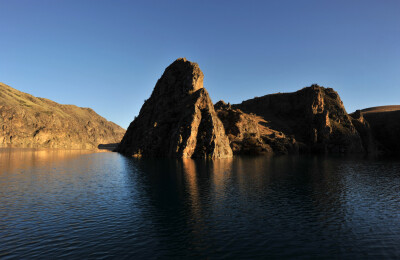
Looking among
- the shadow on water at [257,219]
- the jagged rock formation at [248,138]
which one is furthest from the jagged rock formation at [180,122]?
the shadow on water at [257,219]

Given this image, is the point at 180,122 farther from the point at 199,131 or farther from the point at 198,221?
Result: the point at 198,221

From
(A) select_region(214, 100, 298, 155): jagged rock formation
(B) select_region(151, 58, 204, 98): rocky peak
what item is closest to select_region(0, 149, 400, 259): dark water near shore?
(B) select_region(151, 58, 204, 98): rocky peak

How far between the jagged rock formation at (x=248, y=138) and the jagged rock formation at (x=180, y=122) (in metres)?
27.0

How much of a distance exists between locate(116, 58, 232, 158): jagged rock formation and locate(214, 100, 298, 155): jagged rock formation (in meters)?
27.0

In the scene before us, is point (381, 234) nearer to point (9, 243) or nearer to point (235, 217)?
point (235, 217)

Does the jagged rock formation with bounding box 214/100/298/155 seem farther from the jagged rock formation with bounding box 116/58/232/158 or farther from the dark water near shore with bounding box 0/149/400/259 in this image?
the dark water near shore with bounding box 0/149/400/259

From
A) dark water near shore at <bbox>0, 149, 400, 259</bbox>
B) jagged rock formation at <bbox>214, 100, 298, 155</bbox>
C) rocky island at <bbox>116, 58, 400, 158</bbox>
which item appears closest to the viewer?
dark water near shore at <bbox>0, 149, 400, 259</bbox>

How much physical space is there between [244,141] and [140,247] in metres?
144

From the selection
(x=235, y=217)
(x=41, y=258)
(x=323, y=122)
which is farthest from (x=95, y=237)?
(x=323, y=122)

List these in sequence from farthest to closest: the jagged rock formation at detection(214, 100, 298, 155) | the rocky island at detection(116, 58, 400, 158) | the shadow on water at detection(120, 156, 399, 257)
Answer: the jagged rock formation at detection(214, 100, 298, 155) → the rocky island at detection(116, 58, 400, 158) → the shadow on water at detection(120, 156, 399, 257)

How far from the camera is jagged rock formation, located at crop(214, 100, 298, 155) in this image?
159 meters

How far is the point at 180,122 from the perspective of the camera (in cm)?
12612

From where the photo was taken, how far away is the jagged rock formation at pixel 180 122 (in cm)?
12181

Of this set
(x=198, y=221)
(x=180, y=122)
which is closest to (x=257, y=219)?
(x=198, y=221)
